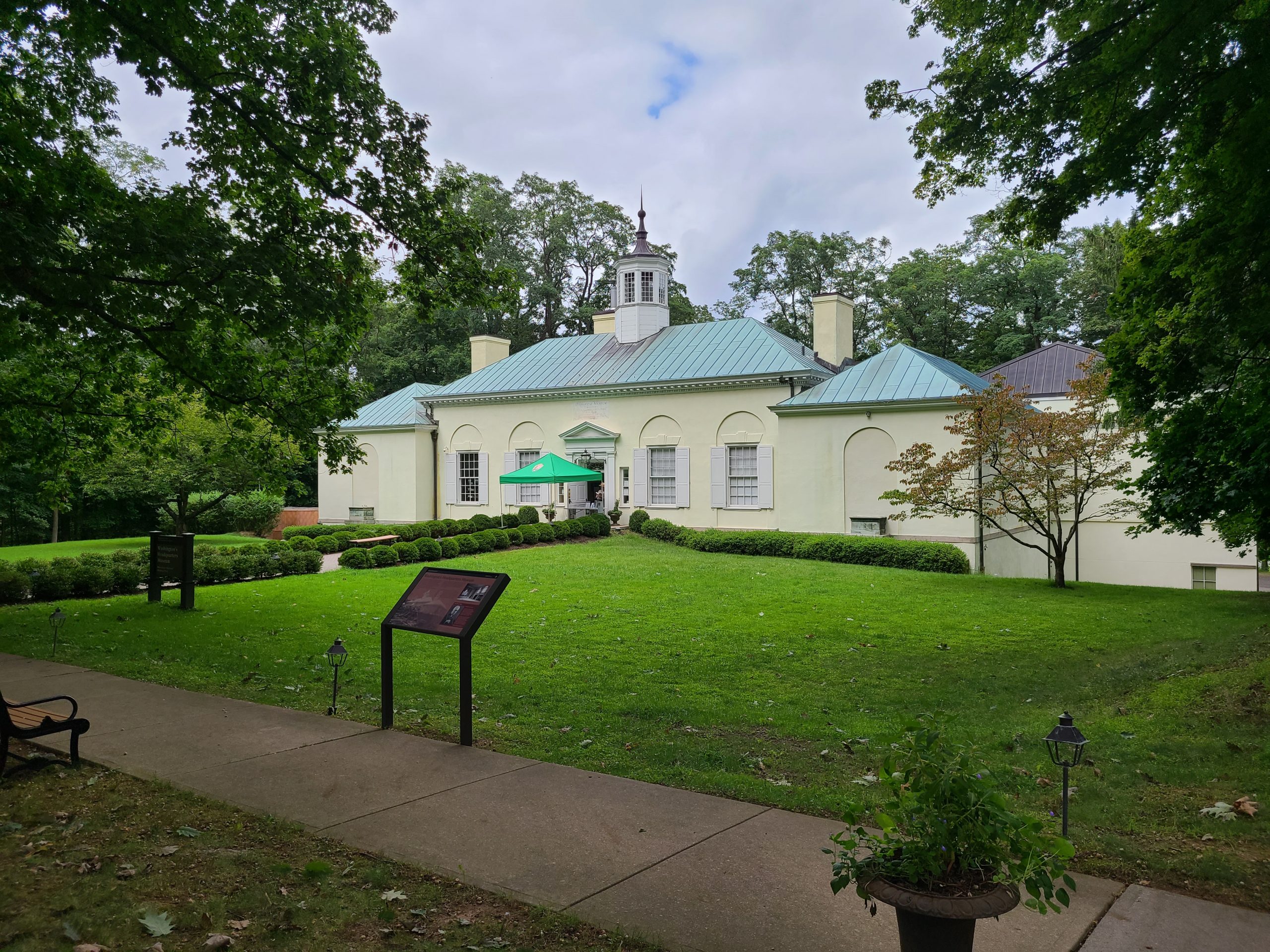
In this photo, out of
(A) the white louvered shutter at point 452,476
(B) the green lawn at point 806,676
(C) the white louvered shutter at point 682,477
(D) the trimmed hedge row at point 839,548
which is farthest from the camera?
(A) the white louvered shutter at point 452,476

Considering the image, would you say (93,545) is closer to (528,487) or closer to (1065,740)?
(528,487)

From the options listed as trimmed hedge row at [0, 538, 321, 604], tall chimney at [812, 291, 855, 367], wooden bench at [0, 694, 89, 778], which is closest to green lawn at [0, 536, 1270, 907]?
trimmed hedge row at [0, 538, 321, 604]

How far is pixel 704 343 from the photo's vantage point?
95.3 feet

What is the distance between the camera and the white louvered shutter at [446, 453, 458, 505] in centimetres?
3216

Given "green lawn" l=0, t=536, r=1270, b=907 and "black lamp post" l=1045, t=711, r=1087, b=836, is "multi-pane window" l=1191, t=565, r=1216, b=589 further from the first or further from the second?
"black lamp post" l=1045, t=711, r=1087, b=836

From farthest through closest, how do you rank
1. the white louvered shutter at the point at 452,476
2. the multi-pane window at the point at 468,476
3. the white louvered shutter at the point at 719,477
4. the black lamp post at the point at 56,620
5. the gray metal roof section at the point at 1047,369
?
the gray metal roof section at the point at 1047,369
the white louvered shutter at the point at 452,476
the multi-pane window at the point at 468,476
the white louvered shutter at the point at 719,477
the black lamp post at the point at 56,620

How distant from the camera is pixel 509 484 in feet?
101

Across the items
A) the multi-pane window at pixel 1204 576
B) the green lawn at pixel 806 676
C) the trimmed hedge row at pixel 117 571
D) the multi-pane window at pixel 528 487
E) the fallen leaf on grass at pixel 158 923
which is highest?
the multi-pane window at pixel 528 487

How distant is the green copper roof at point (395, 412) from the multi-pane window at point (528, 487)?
14.7ft

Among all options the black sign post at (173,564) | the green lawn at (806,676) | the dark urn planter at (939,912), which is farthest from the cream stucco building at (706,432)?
the dark urn planter at (939,912)

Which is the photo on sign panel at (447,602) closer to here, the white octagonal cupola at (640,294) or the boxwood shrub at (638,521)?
the boxwood shrub at (638,521)

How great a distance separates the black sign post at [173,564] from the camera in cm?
1403

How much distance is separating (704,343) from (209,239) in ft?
71.0

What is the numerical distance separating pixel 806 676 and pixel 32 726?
22.9ft
